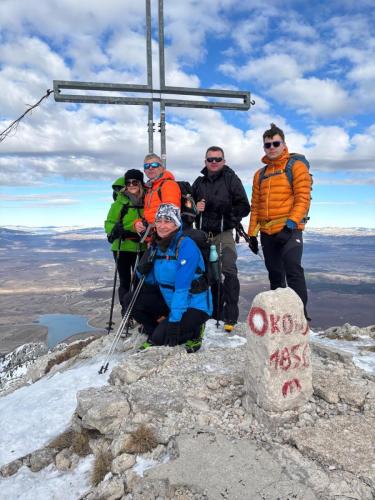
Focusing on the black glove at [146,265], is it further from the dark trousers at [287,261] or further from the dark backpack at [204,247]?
the dark trousers at [287,261]

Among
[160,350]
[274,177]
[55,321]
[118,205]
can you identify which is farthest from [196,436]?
[55,321]

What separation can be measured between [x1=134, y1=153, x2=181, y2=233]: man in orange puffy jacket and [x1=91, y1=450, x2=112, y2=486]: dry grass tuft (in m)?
4.52

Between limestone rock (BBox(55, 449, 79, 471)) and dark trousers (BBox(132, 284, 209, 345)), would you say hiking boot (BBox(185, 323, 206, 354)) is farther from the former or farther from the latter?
limestone rock (BBox(55, 449, 79, 471))

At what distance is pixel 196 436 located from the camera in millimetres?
4293

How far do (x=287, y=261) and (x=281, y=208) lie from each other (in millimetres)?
1096

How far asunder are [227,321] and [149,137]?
513cm

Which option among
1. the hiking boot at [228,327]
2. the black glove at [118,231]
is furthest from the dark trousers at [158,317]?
the black glove at [118,231]

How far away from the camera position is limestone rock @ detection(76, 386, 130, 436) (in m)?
4.74

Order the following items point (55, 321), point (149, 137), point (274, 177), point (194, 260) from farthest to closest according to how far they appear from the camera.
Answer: point (55, 321) < point (149, 137) < point (274, 177) < point (194, 260)

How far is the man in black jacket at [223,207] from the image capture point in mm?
7801

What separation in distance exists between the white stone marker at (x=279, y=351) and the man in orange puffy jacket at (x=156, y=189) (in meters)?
3.61

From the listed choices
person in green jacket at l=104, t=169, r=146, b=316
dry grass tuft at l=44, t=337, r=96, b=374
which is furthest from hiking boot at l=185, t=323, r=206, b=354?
dry grass tuft at l=44, t=337, r=96, b=374

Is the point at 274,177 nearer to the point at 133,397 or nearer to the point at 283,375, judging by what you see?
the point at 283,375

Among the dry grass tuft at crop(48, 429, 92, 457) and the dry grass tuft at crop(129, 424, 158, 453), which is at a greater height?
the dry grass tuft at crop(129, 424, 158, 453)
